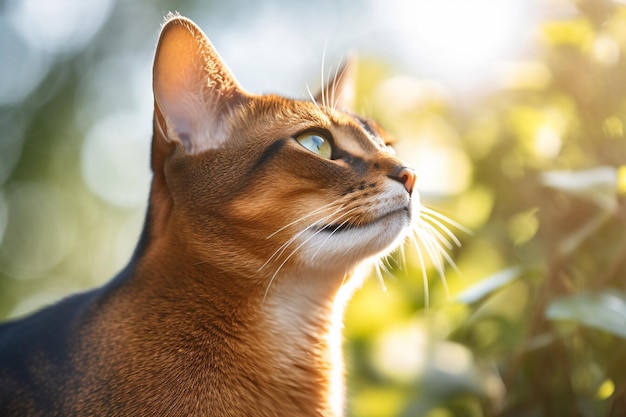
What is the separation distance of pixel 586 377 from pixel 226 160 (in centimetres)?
76

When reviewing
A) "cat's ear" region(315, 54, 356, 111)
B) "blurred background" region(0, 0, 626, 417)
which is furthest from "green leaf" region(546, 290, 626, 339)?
"cat's ear" region(315, 54, 356, 111)

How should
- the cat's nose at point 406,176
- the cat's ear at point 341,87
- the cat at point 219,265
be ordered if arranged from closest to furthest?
the cat at point 219,265
the cat's nose at point 406,176
the cat's ear at point 341,87

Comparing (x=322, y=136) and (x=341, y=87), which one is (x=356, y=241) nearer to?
(x=322, y=136)

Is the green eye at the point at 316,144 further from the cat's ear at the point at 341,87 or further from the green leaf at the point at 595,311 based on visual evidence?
the green leaf at the point at 595,311

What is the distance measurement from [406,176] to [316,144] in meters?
0.15

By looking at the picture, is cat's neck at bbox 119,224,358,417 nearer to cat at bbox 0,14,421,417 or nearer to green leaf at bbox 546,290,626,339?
cat at bbox 0,14,421,417

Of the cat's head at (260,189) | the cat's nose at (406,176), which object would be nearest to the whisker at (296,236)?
the cat's head at (260,189)

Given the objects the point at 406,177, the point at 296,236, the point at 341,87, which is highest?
the point at 341,87

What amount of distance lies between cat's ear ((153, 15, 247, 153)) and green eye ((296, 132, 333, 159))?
13 centimetres

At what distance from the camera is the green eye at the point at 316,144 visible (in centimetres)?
107

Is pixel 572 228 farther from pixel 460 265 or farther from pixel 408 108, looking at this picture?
pixel 408 108

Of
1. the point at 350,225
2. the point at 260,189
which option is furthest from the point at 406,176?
the point at 260,189

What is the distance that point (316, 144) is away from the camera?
107 centimetres

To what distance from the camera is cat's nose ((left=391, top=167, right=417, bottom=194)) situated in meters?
1.04
